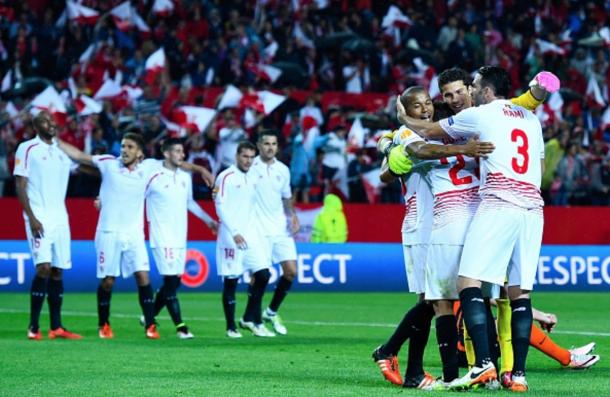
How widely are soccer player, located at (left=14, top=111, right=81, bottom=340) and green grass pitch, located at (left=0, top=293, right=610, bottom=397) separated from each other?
49 centimetres

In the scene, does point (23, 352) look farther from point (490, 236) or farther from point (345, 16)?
point (345, 16)

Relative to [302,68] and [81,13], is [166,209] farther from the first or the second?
[302,68]

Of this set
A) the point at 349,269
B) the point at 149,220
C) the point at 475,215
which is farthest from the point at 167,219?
the point at 349,269

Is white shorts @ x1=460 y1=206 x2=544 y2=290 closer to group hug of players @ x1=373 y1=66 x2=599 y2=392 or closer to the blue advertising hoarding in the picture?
group hug of players @ x1=373 y1=66 x2=599 y2=392

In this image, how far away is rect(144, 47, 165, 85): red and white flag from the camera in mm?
23453

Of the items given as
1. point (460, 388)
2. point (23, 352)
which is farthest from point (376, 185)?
point (460, 388)

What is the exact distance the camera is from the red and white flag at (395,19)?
2825cm

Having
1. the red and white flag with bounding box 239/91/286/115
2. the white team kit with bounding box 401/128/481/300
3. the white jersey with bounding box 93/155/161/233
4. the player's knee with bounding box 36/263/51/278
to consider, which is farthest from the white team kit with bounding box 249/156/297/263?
the red and white flag with bounding box 239/91/286/115

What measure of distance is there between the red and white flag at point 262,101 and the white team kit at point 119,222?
9415mm

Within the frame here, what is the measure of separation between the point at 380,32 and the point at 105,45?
7.18 m

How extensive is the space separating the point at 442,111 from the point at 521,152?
97 cm

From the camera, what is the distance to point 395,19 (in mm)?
28281

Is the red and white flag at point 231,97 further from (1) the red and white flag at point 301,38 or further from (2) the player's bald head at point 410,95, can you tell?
(2) the player's bald head at point 410,95

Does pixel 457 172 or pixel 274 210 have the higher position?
pixel 457 172
